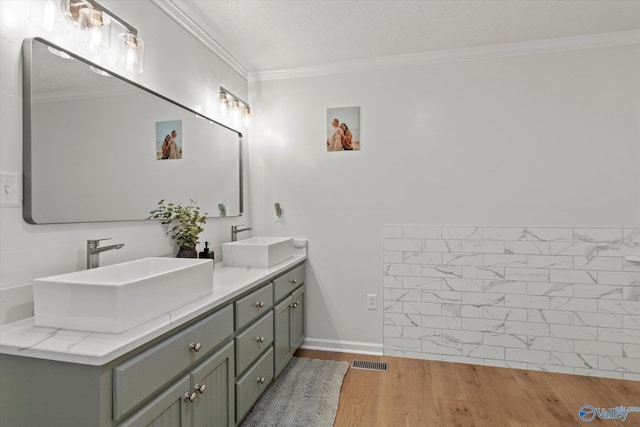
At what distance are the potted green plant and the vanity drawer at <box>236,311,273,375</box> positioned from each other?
59cm

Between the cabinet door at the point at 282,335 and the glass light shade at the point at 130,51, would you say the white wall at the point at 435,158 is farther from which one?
the glass light shade at the point at 130,51

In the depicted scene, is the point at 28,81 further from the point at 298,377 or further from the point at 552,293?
the point at 552,293

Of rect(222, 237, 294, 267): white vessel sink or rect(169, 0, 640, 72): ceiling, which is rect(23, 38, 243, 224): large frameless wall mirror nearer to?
rect(222, 237, 294, 267): white vessel sink

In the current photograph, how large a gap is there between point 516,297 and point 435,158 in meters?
1.28

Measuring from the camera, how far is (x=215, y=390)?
167cm

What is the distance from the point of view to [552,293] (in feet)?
8.94

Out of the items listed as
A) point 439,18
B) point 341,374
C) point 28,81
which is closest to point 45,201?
point 28,81

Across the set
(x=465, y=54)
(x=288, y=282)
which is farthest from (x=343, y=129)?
(x=288, y=282)

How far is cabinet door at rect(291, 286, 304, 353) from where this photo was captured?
2.80 meters

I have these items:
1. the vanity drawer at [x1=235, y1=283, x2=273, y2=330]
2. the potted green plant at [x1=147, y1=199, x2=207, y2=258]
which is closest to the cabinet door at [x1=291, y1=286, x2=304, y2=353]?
the vanity drawer at [x1=235, y1=283, x2=273, y2=330]

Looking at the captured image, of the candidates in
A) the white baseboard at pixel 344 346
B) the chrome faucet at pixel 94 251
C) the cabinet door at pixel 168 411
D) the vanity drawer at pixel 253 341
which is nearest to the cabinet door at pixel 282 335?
the vanity drawer at pixel 253 341

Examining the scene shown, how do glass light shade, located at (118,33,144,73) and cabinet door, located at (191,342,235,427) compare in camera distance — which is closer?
cabinet door, located at (191,342,235,427)

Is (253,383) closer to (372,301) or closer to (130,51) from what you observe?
(372,301)

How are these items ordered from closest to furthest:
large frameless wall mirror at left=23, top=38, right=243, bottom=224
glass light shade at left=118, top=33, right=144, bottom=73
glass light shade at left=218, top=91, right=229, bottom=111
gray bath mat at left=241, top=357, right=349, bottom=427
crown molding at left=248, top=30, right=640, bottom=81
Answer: large frameless wall mirror at left=23, top=38, right=243, bottom=224
glass light shade at left=118, top=33, right=144, bottom=73
gray bath mat at left=241, top=357, right=349, bottom=427
crown molding at left=248, top=30, right=640, bottom=81
glass light shade at left=218, top=91, right=229, bottom=111
